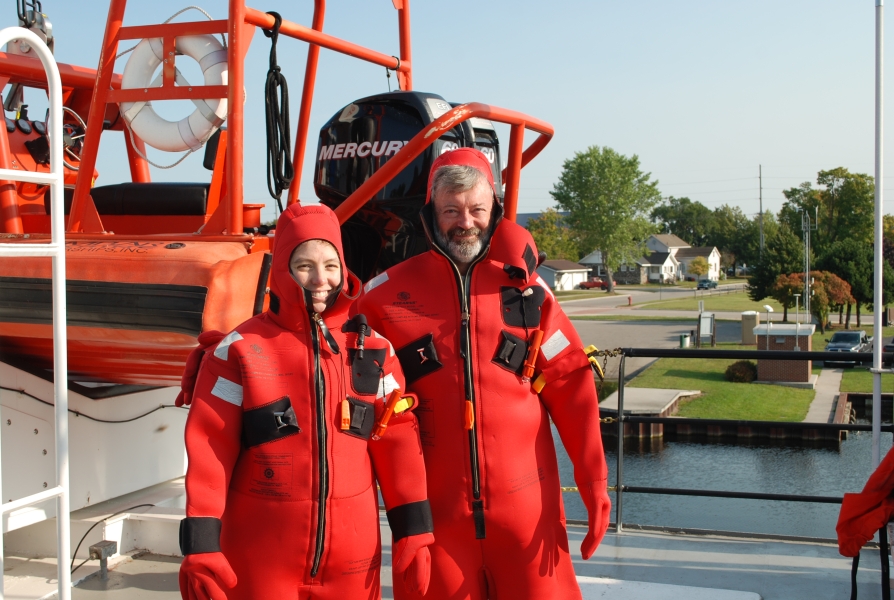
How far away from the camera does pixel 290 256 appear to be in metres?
2.07

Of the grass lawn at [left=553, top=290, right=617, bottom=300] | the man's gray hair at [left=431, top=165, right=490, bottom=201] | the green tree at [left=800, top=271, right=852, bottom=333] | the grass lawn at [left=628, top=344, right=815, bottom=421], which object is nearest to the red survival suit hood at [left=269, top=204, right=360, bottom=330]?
the man's gray hair at [left=431, top=165, right=490, bottom=201]

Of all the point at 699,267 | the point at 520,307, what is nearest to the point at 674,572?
the point at 520,307

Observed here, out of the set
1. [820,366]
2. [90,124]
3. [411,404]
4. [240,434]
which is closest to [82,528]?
[90,124]

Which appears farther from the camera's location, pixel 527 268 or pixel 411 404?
pixel 527 268

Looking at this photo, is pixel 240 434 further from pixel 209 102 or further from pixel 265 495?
pixel 209 102

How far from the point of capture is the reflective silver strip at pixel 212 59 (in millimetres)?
3592

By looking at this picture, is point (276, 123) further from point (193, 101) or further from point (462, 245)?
point (462, 245)

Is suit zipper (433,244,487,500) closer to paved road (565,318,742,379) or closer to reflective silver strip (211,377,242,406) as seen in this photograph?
reflective silver strip (211,377,242,406)

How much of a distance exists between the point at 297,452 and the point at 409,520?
13.0 inches

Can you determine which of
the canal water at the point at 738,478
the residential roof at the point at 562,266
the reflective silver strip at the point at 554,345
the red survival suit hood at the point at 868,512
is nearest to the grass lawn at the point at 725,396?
the canal water at the point at 738,478

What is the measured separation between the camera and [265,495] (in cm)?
204

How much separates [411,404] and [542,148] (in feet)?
6.56

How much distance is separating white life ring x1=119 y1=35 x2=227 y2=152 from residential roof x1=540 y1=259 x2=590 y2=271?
7006cm

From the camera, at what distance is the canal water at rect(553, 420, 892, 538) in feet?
64.5
